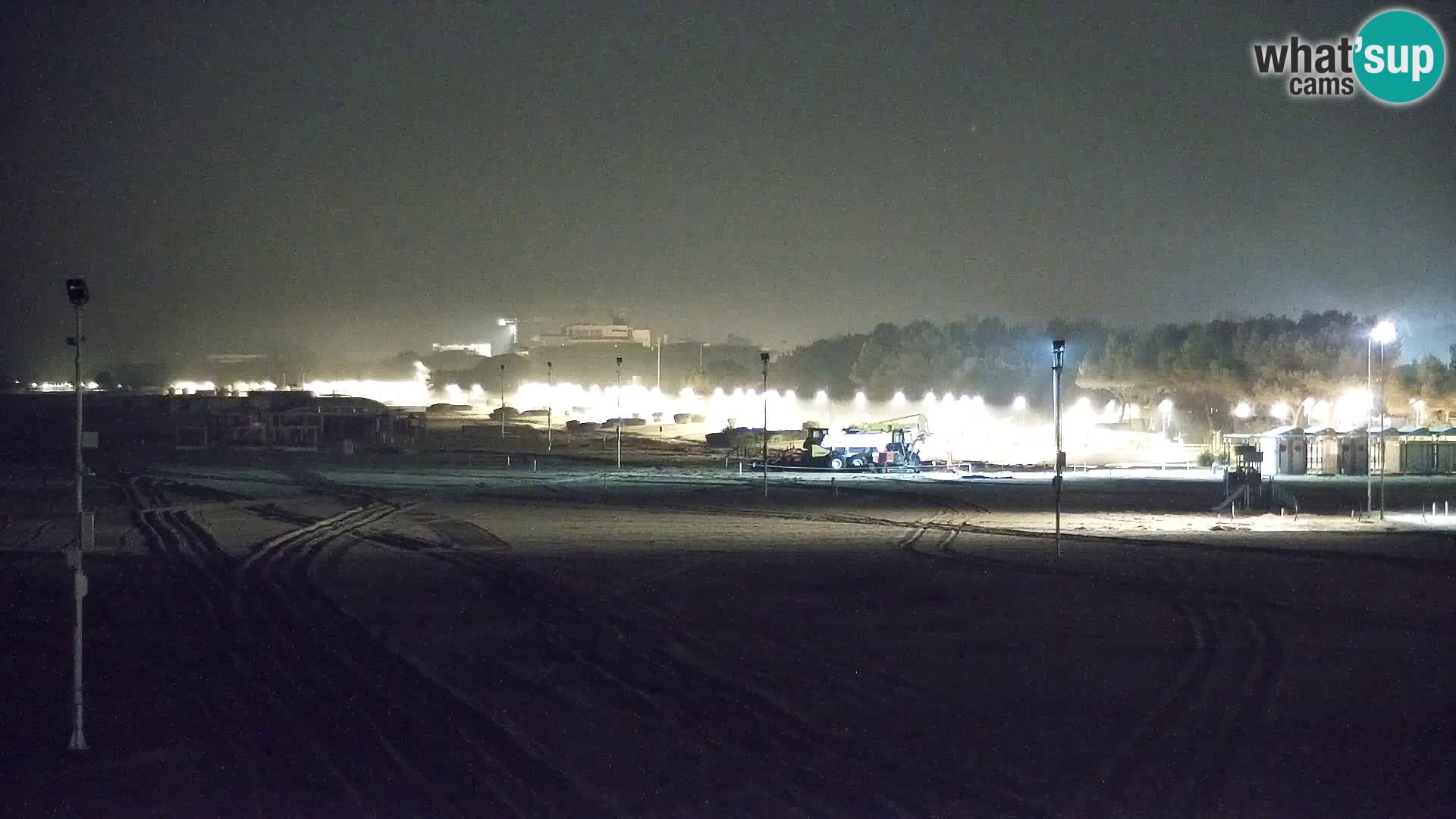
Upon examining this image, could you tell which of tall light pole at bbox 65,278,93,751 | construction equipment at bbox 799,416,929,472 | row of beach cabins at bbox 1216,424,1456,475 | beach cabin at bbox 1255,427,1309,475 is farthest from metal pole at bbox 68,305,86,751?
beach cabin at bbox 1255,427,1309,475

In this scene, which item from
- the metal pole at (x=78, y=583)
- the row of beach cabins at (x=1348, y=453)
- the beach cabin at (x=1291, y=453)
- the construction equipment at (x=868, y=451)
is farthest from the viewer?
the construction equipment at (x=868, y=451)

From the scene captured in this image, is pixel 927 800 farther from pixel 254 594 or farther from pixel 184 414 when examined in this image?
pixel 184 414

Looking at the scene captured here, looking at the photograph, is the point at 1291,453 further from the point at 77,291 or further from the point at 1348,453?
the point at 77,291

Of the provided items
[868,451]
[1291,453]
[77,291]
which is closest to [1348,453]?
[1291,453]

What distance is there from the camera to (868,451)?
2201 inches

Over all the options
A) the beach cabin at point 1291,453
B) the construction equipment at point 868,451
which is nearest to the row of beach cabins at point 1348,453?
the beach cabin at point 1291,453

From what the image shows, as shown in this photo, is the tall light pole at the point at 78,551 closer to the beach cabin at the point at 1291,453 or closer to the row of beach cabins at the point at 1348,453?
the row of beach cabins at the point at 1348,453

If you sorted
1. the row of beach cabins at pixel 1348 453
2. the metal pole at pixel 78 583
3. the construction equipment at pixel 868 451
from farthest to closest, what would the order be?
the construction equipment at pixel 868 451 < the row of beach cabins at pixel 1348 453 < the metal pole at pixel 78 583

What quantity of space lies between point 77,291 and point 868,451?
1838 inches

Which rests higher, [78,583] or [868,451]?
[868,451]

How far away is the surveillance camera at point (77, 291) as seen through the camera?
34.9 ft

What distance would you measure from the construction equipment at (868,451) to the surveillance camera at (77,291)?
46.0m

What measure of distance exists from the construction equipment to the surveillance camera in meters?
46.0

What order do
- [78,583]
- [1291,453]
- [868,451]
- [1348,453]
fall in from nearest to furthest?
[78,583], [1291,453], [1348,453], [868,451]
